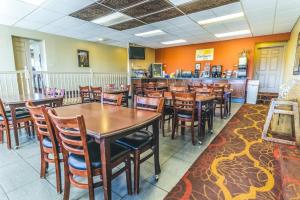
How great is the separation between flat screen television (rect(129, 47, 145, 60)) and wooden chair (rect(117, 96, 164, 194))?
21.5 feet

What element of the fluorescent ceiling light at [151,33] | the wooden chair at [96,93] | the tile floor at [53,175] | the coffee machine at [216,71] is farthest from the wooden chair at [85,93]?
the coffee machine at [216,71]

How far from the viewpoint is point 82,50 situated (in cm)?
746

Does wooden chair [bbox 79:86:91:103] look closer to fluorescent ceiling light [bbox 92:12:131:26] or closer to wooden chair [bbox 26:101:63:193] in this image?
fluorescent ceiling light [bbox 92:12:131:26]

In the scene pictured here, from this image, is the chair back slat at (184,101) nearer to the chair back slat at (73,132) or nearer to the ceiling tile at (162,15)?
the chair back slat at (73,132)

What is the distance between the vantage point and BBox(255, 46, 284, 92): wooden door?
668 centimetres

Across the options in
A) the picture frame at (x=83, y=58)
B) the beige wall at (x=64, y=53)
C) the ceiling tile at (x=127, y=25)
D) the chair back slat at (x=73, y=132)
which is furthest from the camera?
the picture frame at (x=83, y=58)

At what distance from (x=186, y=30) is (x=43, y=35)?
17.9 ft

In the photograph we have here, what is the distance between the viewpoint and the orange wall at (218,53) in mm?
6943

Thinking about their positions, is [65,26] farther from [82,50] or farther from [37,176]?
[37,176]

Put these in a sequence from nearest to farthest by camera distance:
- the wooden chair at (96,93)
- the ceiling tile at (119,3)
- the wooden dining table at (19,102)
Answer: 1. the wooden dining table at (19,102)
2. the ceiling tile at (119,3)
3. the wooden chair at (96,93)

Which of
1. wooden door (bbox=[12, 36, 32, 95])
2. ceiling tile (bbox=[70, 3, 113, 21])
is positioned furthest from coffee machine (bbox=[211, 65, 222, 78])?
wooden door (bbox=[12, 36, 32, 95])

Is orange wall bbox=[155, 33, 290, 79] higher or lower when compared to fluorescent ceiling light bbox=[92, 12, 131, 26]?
lower

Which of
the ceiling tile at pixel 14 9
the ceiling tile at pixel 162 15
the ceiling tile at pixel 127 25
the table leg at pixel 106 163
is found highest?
the ceiling tile at pixel 127 25

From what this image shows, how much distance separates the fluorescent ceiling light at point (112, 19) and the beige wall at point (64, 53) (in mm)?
2656
